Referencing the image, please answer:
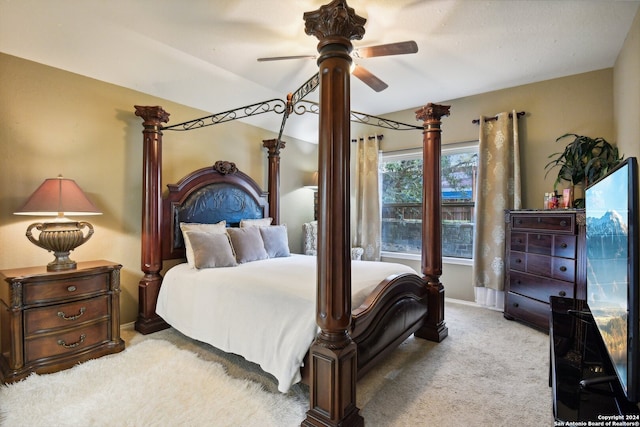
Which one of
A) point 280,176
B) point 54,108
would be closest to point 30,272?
Answer: point 54,108

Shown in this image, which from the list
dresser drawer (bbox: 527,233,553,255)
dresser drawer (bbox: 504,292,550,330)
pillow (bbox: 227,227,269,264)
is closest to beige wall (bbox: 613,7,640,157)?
dresser drawer (bbox: 527,233,553,255)

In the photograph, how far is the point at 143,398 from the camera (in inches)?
75.7

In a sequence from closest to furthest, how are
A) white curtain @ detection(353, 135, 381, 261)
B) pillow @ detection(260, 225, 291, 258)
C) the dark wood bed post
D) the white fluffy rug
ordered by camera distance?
the dark wood bed post
the white fluffy rug
pillow @ detection(260, 225, 291, 258)
white curtain @ detection(353, 135, 381, 261)

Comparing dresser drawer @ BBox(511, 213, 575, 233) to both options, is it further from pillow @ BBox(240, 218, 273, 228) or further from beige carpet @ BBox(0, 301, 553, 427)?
pillow @ BBox(240, 218, 273, 228)

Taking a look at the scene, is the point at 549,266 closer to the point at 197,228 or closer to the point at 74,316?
the point at 197,228

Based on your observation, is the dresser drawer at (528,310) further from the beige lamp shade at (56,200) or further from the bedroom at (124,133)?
the beige lamp shade at (56,200)

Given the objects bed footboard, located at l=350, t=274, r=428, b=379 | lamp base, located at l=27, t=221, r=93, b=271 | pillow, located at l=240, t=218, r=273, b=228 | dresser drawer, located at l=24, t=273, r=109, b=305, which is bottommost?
bed footboard, located at l=350, t=274, r=428, b=379

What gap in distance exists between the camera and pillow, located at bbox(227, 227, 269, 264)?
127 inches

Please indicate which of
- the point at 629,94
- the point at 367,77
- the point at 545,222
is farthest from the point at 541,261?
the point at 367,77

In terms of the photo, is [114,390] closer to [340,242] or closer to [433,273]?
[340,242]

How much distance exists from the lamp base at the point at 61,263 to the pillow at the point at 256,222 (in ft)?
5.77

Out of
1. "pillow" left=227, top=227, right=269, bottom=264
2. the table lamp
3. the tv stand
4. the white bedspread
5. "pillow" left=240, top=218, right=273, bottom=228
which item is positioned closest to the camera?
the tv stand

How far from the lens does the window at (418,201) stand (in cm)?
421

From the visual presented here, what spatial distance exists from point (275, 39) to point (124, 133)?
1.83 meters
